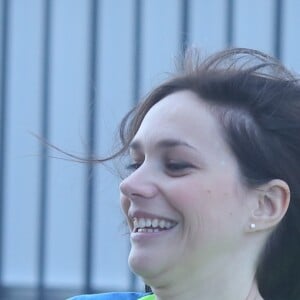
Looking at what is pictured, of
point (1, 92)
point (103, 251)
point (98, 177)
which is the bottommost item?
point (103, 251)

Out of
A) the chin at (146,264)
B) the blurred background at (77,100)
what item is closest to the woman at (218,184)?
the chin at (146,264)

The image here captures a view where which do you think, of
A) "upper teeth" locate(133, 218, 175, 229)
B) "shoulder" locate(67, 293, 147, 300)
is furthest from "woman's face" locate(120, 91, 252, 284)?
"shoulder" locate(67, 293, 147, 300)

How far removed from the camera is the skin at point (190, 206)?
5.96 ft

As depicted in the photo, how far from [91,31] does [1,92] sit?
1.26ft

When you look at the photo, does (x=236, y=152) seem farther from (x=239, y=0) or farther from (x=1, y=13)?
(x=1, y=13)

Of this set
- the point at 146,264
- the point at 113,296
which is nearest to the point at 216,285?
the point at 146,264

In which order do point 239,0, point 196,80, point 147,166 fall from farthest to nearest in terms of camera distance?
point 239,0
point 196,80
point 147,166

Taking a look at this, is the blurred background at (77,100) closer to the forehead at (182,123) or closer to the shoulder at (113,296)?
the shoulder at (113,296)

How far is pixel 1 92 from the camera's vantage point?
380cm

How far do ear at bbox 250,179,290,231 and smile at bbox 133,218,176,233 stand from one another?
17 centimetres

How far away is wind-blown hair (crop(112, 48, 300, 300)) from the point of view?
192 centimetres

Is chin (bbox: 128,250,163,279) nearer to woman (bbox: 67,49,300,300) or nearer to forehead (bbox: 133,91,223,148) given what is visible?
woman (bbox: 67,49,300,300)

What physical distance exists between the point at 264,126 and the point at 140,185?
269mm

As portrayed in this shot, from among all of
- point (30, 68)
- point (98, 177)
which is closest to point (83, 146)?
point (98, 177)
